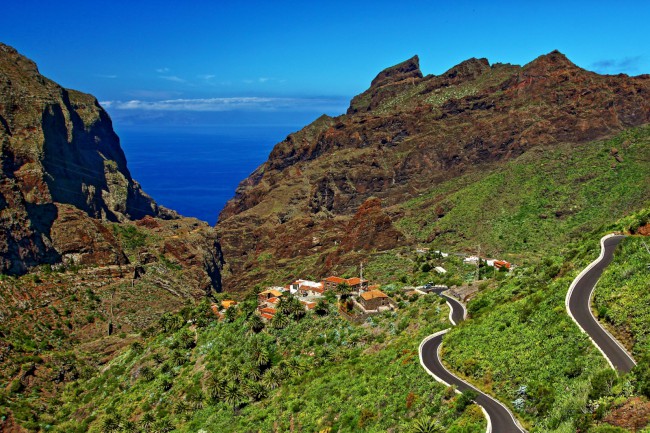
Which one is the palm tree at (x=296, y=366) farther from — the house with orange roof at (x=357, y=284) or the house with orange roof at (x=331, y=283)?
the house with orange roof at (x=331, y=283)

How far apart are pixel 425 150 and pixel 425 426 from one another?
156949mm

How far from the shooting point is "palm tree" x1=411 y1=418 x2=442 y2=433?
30.6 meters

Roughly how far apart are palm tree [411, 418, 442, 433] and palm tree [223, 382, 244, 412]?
2395 centimetres

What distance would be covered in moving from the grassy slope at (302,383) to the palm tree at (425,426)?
0.65m

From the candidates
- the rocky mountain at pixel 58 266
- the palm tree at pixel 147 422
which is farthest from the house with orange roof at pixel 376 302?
the rocky mountain at pixel 58 266

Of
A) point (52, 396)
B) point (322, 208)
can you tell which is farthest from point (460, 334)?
point (322, 208)

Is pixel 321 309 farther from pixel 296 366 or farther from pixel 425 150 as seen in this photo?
pixel 425 150

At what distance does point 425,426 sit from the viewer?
30703 millimetres

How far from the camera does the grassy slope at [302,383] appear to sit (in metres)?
37.3

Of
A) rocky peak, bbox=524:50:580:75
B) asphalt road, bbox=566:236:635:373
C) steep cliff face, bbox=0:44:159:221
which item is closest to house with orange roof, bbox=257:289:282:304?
steep cliff face, bbox=0:44:159:221

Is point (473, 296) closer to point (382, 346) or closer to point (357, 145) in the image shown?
point (382, 346)

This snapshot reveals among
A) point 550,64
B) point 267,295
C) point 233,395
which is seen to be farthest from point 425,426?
point 550,64

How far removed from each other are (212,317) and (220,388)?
21.8 metres

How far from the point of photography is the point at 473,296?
2354 inches
